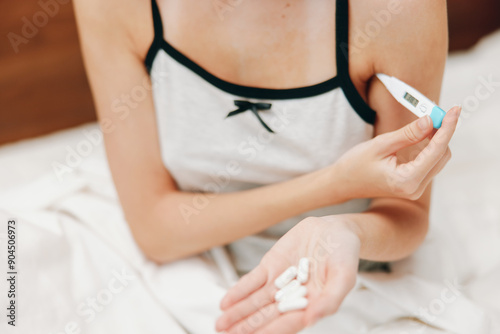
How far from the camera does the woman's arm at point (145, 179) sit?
73 cm

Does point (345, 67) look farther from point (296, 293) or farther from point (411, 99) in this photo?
point (296, 293)

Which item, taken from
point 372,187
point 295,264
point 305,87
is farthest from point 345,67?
point 295,264

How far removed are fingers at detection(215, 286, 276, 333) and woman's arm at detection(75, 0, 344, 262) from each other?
7.0 inches

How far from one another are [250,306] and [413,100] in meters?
0.31

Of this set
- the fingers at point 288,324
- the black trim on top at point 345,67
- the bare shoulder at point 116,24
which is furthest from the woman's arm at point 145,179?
the fingers at point 288,324

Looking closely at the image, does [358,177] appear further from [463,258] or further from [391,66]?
[463,258]

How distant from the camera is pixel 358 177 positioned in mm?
631

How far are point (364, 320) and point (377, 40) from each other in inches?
16.0

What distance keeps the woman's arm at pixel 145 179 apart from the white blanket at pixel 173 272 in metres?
0.07

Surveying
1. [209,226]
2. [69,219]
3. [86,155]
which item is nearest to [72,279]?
[69,219]

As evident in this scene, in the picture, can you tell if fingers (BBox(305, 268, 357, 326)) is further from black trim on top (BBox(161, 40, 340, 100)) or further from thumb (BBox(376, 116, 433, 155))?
black trim on top (BBox(161, 40, 340, 100))

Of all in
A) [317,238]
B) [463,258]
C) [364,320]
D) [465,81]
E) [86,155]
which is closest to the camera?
[317,238]

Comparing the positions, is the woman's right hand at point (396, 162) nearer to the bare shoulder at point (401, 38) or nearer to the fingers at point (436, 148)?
the fingers at point (436, 148)

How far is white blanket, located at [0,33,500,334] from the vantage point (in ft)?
2.44
